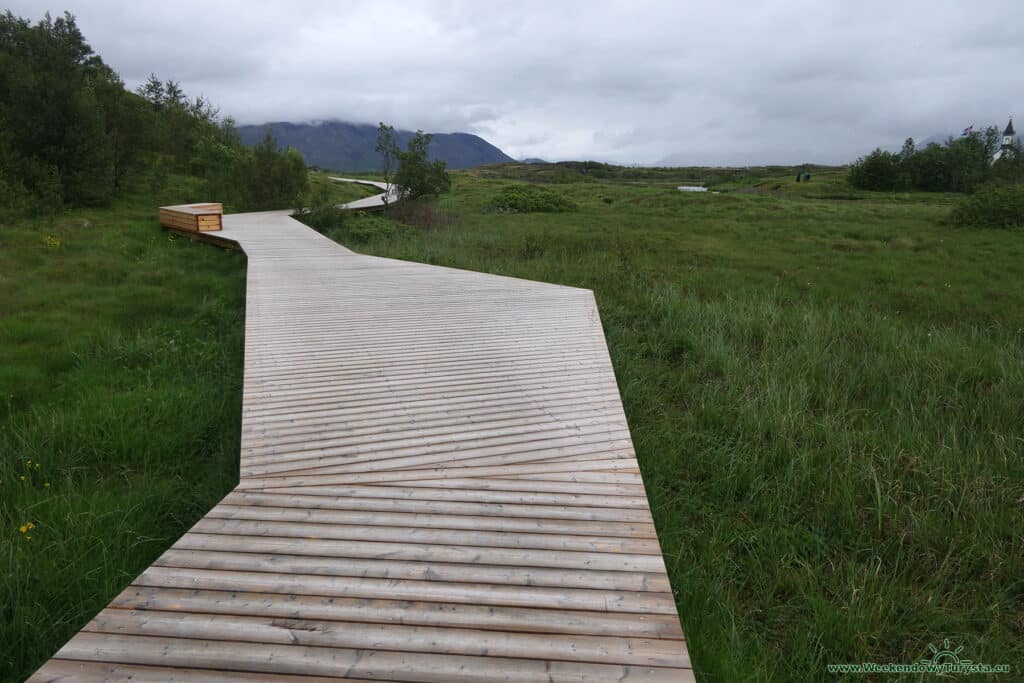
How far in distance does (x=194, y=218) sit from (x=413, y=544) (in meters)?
10.8

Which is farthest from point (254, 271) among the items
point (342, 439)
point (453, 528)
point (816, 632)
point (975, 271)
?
point (975, 271)

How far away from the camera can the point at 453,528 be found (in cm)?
238

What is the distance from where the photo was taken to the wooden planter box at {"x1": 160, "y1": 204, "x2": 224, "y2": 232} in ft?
35.7

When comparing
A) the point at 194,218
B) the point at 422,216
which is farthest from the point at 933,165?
the point at 194,218

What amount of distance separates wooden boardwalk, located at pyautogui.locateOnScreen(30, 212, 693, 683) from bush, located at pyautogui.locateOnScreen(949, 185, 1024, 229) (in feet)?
50.7

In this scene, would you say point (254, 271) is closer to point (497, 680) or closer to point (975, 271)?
point (497, 680)

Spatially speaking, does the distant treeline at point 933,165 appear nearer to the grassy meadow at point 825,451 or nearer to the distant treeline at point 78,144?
the grassy meadow at point 825,451

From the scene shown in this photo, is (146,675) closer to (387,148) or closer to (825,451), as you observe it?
(825,451)

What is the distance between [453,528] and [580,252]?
8944mm

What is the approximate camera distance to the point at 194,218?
10.9m

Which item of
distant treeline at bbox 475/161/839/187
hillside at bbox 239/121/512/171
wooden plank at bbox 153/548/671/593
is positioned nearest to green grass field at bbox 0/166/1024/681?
wooden plank at bbox 153/548/671/593

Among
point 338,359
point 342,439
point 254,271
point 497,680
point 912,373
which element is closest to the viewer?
point 497,680

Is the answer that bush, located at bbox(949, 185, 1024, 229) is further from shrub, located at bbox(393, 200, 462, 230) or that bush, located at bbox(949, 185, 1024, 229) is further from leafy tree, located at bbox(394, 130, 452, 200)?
leafy tree, located at bbox(394, 130, 452, 200)

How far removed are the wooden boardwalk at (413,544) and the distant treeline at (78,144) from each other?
39.0 feet
